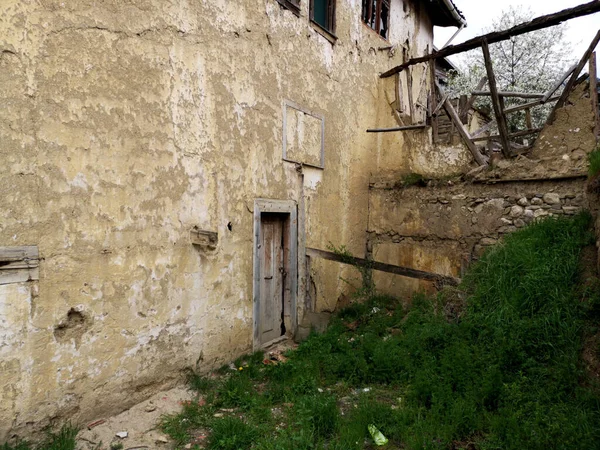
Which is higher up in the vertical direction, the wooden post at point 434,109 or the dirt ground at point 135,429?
the wooden post at point 434,109

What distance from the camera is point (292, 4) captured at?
5.58 metres

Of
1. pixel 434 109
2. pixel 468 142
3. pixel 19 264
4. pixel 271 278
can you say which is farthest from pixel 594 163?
pixel 19 264

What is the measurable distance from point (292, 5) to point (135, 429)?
214 inches

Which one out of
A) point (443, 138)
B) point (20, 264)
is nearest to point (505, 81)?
point (443, 138)

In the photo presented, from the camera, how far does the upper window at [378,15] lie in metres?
7.48

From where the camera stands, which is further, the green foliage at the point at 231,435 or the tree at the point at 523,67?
the tree at the point at 523,67

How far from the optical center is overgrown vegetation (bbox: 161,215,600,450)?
3045 millimetres

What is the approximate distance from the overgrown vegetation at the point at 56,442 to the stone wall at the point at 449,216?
5.16 meters

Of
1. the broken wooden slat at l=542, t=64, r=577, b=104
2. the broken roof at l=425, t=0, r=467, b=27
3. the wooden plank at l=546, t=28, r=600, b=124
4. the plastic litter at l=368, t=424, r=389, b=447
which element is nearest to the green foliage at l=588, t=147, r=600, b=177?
the wooden plank at l=546, t=28, r=600, b=124

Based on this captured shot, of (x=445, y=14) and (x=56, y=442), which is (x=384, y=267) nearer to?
(x=56, y=442)

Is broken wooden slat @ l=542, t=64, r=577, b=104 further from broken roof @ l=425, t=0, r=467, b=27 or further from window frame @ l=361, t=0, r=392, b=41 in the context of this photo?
broken roof @ l=425, t=0, r=467, b=27

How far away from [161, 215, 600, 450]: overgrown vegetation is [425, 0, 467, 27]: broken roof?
616cm

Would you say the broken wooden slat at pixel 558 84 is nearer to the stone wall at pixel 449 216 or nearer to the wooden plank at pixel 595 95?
the wooden plank at pixel 595 95

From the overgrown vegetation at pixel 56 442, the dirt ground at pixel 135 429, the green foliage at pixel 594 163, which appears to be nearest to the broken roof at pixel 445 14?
the green foliage at pixel 594 163
